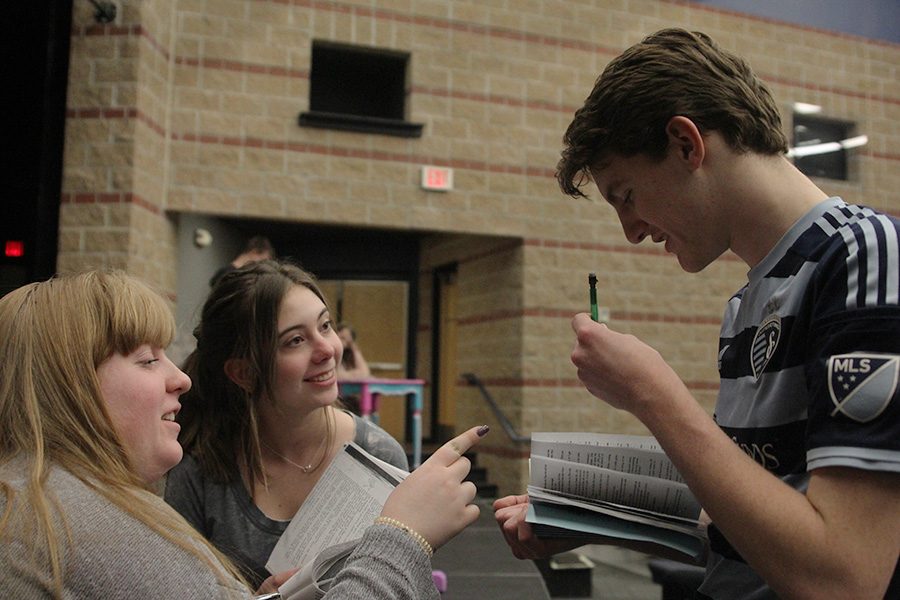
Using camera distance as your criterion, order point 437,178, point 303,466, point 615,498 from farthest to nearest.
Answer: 1. point 437,178
2. point 303,466
3. point 615,498

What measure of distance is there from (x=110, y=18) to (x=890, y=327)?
592 cm

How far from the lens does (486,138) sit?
22.9ft

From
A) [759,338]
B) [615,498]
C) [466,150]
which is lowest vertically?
[615,498]

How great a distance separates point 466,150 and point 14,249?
3799mm

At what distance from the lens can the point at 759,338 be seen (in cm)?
106

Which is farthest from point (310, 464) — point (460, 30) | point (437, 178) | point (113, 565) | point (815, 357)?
point (460, 30)

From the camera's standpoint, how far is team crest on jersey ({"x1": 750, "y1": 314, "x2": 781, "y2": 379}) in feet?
3.31

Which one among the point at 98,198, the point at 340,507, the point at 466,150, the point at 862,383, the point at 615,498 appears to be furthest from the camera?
the point at 466,150

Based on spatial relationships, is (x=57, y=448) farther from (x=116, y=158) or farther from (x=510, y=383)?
(x=510, y=383)

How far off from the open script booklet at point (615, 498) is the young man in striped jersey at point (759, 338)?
0.06 m

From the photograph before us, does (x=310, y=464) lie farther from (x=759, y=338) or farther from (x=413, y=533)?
(x=759, y=338)

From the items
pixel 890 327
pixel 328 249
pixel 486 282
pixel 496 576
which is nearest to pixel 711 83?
pixel 890 327

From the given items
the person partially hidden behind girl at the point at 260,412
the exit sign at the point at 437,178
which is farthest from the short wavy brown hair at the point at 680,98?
the exit sign at the point at 437,178

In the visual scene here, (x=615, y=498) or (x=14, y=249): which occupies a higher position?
(x=14, y=249)
